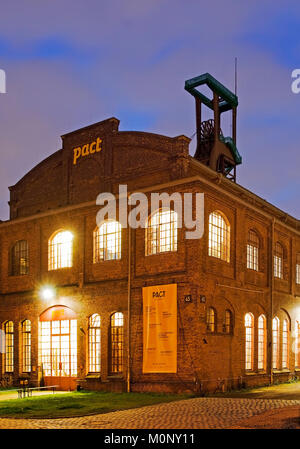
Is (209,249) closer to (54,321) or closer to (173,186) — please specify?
(173,186)

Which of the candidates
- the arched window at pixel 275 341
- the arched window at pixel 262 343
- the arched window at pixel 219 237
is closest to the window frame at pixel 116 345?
the arched window at pixel 219 237

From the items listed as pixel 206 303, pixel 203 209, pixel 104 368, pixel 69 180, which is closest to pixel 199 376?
pixel 206 303

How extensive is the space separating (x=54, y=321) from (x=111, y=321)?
328cm

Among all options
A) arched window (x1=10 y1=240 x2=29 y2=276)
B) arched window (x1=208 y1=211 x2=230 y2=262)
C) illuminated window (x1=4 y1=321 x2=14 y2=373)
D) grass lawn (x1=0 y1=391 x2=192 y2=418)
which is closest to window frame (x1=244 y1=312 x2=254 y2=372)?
arched window (x1=208 y1=211 x2=230 y2=262)

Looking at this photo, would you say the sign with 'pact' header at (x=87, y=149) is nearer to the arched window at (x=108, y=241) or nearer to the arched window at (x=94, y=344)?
the arched window at (x=108, y=241)

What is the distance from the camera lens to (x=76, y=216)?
23.5 m

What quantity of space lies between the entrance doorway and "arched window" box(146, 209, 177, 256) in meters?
4.85

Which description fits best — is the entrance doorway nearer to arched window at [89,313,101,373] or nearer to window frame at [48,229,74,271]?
arched window at [89,313,101,373]

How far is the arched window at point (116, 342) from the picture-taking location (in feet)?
69.1

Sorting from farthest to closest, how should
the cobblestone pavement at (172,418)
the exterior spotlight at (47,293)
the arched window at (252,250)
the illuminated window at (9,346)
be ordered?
the illuminated window at (9,346)
the arched window at (252,250)
the exterior spotlight at (47,293)
the cobblestone pavement at (172,418)

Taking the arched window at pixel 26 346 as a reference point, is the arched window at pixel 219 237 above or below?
above

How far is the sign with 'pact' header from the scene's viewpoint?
77.1ft

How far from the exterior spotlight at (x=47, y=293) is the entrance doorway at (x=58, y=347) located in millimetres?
502

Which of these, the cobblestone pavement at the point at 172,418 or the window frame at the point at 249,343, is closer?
the cobblestone pavement at the point at 172,418
